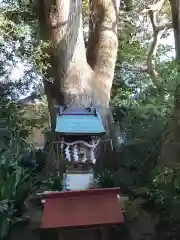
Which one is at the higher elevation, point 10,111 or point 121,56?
point 121,56

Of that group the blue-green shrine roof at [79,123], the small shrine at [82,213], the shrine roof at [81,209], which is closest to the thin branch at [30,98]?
the blue-green shrine roof at [79,123]

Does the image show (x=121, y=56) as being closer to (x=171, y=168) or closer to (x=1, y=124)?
(x=1, y=124)

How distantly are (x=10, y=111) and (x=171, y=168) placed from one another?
3.52 meters

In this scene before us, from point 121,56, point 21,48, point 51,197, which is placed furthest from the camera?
point 121,56

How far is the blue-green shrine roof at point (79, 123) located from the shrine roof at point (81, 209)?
784 millimetres

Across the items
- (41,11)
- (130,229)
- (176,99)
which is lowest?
(130,229)

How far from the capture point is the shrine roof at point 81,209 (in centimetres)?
334

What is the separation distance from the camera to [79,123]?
4.25 m

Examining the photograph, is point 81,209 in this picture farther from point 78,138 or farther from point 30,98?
point 30,98

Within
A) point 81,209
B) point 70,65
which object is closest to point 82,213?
point 81,209

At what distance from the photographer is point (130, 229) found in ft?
13.1

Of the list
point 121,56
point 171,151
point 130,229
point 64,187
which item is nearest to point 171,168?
point 171,151

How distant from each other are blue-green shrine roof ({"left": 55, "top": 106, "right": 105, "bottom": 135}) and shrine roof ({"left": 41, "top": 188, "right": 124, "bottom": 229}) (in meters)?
0.78

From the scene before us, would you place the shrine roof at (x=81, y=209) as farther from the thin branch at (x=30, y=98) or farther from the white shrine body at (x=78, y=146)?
the thin branch at (x=30, y=98)
